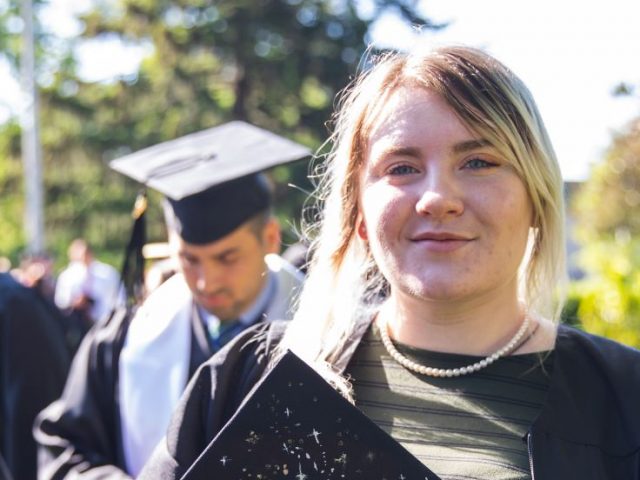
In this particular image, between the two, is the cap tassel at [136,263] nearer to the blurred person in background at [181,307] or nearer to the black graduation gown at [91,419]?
the blurred person in background at [181,307]

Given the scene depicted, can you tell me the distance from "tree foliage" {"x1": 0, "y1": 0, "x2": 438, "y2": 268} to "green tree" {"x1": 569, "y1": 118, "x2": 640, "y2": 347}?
5.47 metres

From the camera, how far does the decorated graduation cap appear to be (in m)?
3.67

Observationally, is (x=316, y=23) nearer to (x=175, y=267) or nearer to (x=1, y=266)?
(x=1, y=266)

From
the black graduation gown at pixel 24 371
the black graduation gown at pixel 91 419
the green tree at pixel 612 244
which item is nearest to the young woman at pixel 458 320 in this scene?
the black graduation gown at pixel 91 419

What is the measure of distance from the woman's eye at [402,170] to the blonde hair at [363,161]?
0.13m

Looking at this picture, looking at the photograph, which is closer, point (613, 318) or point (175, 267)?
point (175, 267)

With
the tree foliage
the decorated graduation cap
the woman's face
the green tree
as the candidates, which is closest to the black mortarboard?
the woman's face

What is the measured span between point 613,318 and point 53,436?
5.62 meters

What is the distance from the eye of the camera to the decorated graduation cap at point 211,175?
3672 millimetres

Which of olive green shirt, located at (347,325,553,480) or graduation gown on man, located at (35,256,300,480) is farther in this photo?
graduation gown on man, located at (35,256,300,480)

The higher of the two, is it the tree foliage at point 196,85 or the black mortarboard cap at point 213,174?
the black mortarboard cap at point 213,174

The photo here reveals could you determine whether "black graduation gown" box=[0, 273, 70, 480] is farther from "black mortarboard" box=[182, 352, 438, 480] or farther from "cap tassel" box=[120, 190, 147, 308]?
"black mortarboard" box=[182, 352, 438, 480]

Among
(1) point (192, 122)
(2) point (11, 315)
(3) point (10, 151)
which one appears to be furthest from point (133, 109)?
(2) point (11, 315)

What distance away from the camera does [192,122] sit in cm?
1841
